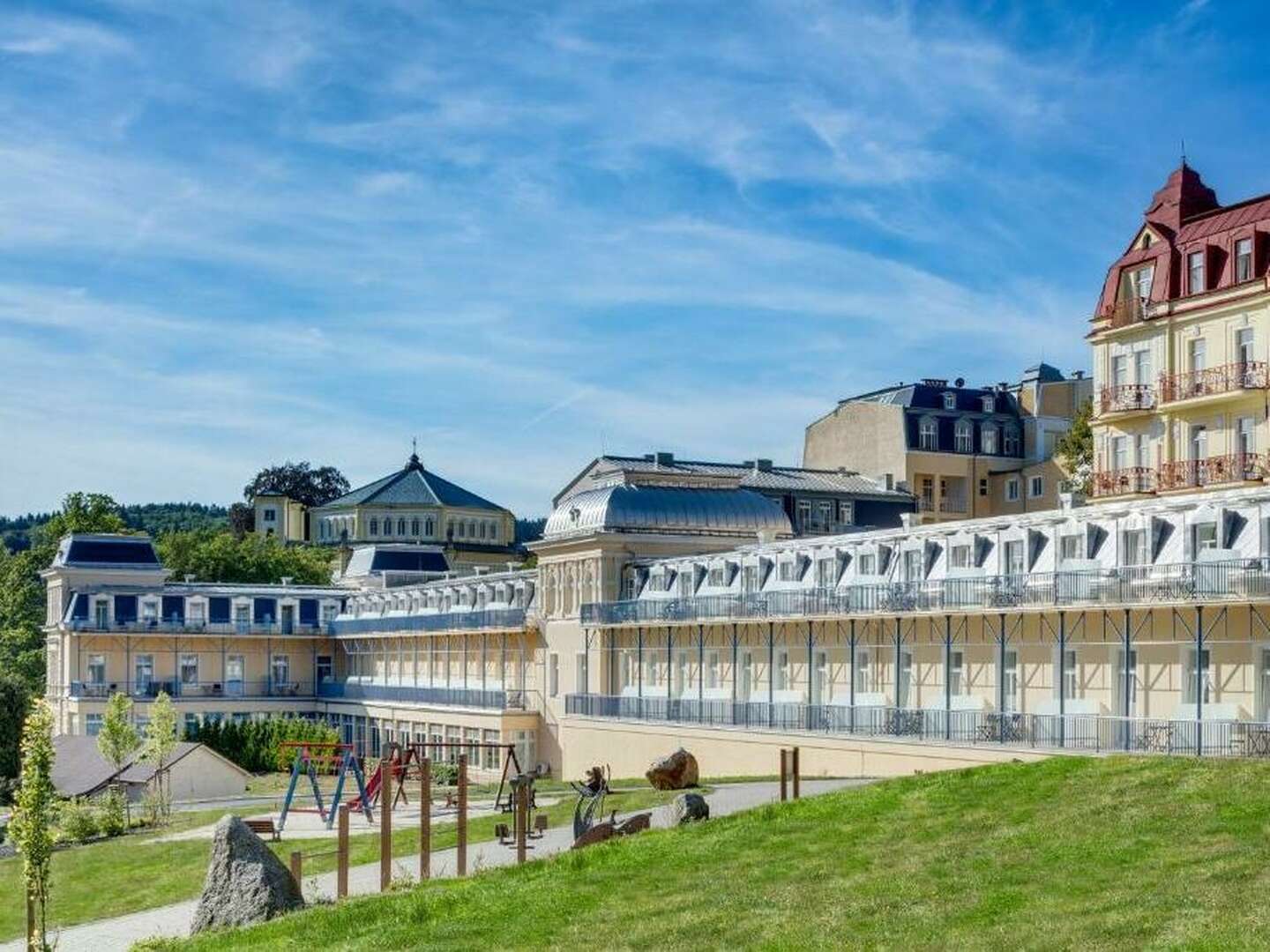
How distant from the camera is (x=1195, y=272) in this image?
56312mm

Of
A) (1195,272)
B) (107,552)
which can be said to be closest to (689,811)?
(1195,272)

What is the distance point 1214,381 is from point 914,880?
34000 mm

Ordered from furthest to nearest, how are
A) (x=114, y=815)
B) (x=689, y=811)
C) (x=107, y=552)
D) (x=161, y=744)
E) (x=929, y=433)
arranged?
(x=929, y=433)
(x=107, y=552)
(x=161, y=744)
(x=114, y=815)
(x=689, y=811)

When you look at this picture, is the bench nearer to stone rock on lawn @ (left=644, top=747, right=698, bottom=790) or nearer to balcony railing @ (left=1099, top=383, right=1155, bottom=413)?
stone rock on lawn @ (left=644, top=747, right=698, bottom=790)

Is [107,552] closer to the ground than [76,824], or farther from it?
farther from it

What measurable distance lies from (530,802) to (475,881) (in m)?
11.0

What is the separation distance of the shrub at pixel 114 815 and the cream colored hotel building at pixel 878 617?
571 inches

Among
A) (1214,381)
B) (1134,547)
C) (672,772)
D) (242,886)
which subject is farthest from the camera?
(1214,381)

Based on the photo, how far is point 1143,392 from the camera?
5844cm

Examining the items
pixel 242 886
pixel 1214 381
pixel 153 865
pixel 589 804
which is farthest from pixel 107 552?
pixel 242 886

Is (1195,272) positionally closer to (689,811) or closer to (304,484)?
(689,811)

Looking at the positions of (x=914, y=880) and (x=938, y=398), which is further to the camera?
(x=938, y=398)

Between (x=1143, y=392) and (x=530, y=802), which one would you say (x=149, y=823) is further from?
(x=1143, y=392)

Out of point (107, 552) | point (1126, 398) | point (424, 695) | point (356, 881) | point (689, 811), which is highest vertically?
point (1126, 398)
